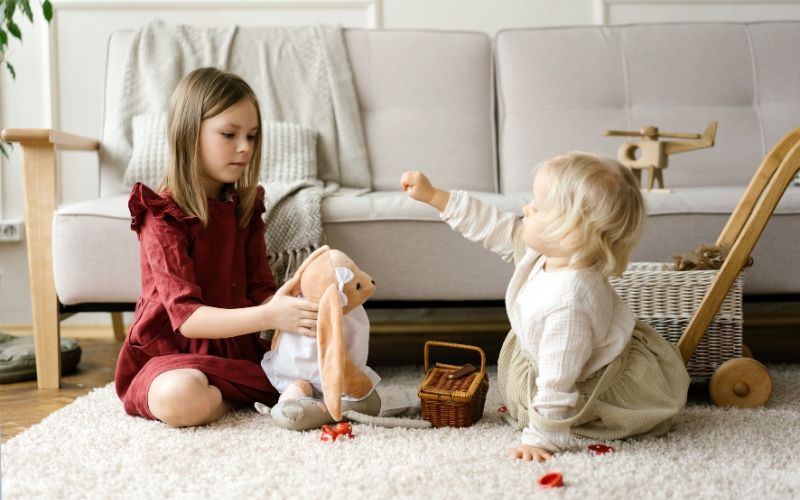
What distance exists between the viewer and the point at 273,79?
2377 mm

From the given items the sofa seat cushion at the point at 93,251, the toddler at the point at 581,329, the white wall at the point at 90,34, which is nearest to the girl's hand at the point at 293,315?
the toddler at the point at 581,329

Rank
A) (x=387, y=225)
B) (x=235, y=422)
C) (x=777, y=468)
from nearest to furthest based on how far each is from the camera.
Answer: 1. (x=777, y=468)
2. (x=235, y=422)
3. (x=387, y=225)

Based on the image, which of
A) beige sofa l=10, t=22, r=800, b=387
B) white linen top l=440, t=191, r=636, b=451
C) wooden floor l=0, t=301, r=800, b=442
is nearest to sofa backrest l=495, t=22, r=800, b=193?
beige sofa l=10, t=22, r=800, b=387

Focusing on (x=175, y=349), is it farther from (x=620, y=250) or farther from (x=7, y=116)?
(x=7, y=116)

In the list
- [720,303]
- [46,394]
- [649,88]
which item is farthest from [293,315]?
[649,88]

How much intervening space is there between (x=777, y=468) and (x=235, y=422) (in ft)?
3.05

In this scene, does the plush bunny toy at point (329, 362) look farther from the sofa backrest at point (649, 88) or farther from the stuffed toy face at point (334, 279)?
the sofa backrest at point (649, 88)

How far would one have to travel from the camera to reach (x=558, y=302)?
1305mm

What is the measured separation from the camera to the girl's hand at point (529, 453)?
1247 millimetres

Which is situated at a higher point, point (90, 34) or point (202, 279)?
point (90, 34)

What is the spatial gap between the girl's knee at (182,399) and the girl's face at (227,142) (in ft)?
1.34

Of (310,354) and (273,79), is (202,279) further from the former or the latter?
(273,79)

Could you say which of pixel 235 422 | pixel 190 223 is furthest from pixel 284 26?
pixel 235 422

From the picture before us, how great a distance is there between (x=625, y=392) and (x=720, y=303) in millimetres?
339
